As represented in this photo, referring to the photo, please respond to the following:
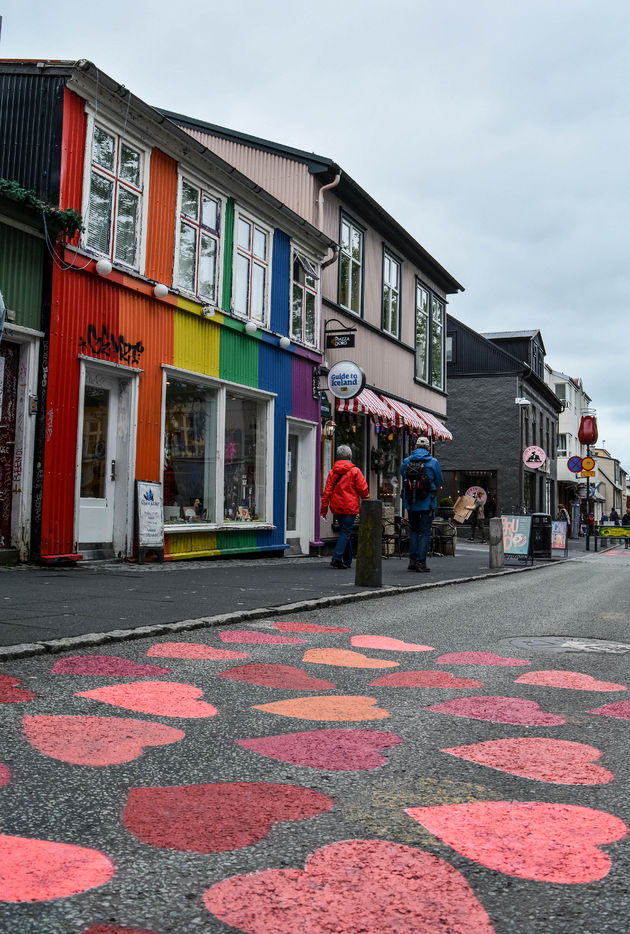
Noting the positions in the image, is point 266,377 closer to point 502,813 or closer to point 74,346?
point 74,346

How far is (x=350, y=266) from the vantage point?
2005 centimetres

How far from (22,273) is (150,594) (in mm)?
4602

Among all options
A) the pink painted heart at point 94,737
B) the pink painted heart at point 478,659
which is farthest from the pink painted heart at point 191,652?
the pink painted heart at point 94,737

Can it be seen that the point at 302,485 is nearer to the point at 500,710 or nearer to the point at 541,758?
the point at 500,710

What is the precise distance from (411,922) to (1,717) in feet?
7.72

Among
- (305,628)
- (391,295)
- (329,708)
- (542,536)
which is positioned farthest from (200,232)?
(329,708)

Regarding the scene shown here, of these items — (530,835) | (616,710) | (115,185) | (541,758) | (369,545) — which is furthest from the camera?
(115,185)

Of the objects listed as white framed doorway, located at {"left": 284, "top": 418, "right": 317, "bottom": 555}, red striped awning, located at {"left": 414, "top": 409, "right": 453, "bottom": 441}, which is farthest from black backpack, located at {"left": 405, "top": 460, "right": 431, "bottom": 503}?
red striped awning, located at {"left": 414, "top": 409, "right": 453, "bottom": 441}

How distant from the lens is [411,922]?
2.04 metres

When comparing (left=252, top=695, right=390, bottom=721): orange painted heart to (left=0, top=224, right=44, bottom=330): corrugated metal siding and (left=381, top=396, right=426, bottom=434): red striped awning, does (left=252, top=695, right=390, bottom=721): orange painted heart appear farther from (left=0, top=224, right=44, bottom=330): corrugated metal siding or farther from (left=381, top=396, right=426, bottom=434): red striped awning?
(left=381, top=396, right=426, bottom=434): red striped awning

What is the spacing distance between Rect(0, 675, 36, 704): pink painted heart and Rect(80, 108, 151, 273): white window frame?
8.14 m

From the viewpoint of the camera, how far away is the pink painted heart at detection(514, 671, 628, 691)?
502 centimetres

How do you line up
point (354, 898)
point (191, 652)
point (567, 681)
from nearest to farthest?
1. point (354, 898)
2. point (567, 681)
3. point (191, 652)

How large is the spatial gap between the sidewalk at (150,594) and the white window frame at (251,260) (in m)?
4.62
